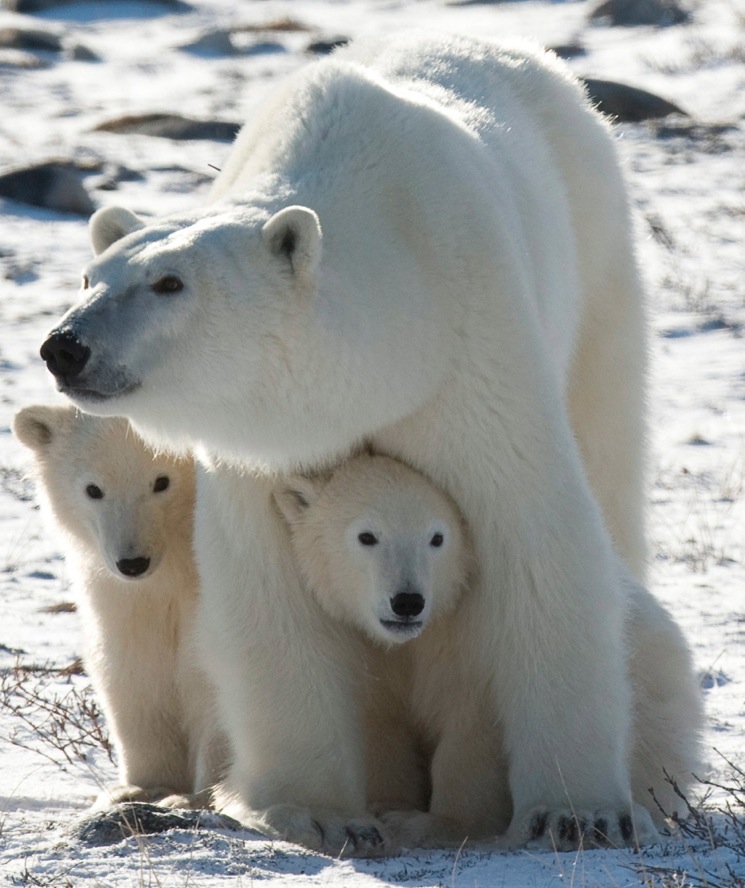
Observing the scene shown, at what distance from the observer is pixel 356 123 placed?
409cm

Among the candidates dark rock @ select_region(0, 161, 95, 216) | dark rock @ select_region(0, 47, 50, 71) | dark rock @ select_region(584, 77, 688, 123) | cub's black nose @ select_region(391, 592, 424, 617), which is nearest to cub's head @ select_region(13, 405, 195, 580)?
cub's black nose @ select_region(391, 592, 424, 617)

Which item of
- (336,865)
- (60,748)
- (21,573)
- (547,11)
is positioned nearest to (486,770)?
(336,865)

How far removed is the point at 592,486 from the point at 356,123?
1.96 m

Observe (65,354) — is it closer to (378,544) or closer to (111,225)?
(111,225)

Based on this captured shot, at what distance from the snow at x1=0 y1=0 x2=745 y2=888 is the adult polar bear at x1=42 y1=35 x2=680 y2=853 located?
1.37 feet

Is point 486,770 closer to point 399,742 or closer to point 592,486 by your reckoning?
point 399,742

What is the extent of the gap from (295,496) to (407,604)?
0.51m

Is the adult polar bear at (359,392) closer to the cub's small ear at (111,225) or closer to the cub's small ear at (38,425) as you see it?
the cub's small ear at (111,225)

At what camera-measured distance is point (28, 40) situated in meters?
20.7

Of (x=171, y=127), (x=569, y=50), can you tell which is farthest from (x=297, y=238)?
(x=569, y=50)

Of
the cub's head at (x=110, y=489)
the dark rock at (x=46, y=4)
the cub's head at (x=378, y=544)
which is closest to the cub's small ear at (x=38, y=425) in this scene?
the cub's head at (x=110, y=489)

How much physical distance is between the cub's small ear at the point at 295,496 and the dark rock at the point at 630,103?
11.6 metres

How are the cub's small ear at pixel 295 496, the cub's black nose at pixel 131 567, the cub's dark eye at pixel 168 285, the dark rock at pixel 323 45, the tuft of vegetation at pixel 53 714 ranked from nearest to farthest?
the cub's dark eye at pixel 168 285, the cub's small ear at pixel 295 496, the cub's black nose at pixel 131 567, the tuft of vegetation at pixel 53 714, the dark rock at pixel 323 45

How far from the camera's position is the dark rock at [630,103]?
15.2 meters
